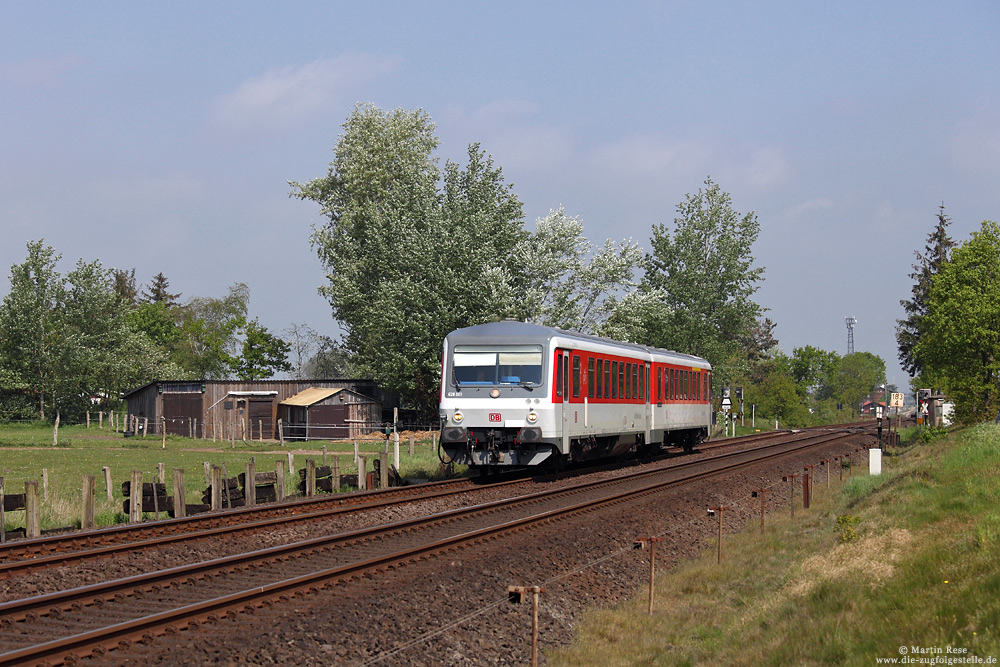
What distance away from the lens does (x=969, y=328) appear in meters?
43.2

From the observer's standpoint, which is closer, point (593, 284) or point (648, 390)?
point (648, 390)

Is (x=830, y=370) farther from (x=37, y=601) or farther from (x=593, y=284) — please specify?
(x=37, y=601)

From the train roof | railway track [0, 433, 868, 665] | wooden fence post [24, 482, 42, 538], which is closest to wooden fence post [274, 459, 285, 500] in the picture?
railway track [0, 433, 868, 665]

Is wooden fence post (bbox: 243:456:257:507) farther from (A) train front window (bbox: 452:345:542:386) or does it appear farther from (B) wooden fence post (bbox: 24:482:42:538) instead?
(A) train front window (bbox: 452:345:542:386)

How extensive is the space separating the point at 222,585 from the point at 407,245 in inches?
1516

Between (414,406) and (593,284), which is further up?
(593,284)

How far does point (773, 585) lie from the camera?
39.8ft

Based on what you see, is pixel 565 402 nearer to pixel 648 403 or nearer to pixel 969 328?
pixel 648 403

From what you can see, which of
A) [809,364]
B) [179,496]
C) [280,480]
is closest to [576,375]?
[280,480]

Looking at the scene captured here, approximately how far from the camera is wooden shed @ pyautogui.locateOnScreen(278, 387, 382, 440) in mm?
51375

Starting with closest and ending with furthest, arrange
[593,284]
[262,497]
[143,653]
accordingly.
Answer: [143,653]
[262,497]
[593,284]

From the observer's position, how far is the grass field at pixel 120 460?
18891 millimetres

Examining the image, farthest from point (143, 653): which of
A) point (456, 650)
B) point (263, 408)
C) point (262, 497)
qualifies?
point (263, 408)

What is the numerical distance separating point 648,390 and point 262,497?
1282 cm
